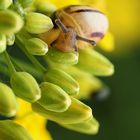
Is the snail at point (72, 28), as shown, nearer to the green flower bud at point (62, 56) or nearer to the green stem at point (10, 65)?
the green flower bud at point (62, 56)

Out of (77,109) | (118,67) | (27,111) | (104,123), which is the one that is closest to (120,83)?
(118,67)

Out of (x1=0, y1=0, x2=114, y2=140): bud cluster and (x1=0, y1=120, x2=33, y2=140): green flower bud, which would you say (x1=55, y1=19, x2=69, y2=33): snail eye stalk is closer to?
(x1=0, y1=0, x2=114, y2=140): bud cluster

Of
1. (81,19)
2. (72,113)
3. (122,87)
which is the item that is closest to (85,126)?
(72,113)

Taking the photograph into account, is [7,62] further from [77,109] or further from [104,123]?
[104,123]

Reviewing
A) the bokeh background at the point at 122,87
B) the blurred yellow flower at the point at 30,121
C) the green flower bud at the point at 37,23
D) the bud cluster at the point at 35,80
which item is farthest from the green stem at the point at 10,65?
the bokeh background at the point at 122,87

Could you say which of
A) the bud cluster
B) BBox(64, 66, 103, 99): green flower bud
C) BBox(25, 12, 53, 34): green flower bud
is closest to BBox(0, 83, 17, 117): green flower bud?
the bud cluster

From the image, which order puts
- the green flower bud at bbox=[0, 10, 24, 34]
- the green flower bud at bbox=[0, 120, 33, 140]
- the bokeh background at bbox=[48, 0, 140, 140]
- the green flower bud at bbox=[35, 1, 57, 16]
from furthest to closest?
the bokeh background at bbox=[48, 0, 140, 140] < the green flower bud at bbox=[35, 1, 57, 16] < the green flower bud at bbox=[0, 120, 33, 140] < the green flower bud at bbox=[0, 10, 24, 34]

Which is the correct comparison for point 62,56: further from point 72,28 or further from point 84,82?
point 84,82
